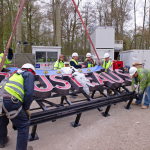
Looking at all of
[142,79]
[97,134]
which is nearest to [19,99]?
[97,134]

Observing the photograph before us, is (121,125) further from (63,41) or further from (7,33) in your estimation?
(63,41)

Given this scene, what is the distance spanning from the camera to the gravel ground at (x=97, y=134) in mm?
3236

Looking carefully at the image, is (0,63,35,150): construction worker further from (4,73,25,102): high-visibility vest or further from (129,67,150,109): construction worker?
(129,67,150,109): construction worker

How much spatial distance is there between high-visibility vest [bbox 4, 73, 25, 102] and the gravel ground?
1397 millimetres

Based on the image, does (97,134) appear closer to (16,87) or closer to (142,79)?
(16,87)

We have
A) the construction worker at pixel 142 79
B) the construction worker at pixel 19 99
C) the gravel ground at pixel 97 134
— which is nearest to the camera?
the construction worker at pixel 19 99

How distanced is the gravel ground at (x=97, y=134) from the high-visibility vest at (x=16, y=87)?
140 cm

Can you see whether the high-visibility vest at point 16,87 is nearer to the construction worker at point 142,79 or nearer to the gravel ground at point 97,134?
the gravel ground at point 97,134

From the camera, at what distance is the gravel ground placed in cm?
324

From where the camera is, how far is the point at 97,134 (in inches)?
146

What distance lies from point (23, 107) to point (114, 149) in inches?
84.1

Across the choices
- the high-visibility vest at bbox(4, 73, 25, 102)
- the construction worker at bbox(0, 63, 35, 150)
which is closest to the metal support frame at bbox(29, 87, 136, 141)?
the construction worker at bbox(0, 63, 35, 150)

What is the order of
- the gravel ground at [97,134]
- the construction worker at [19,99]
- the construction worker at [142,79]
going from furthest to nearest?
the construction worker at [142,79], the gravel ground at [97,134], the construction worker at [19,99]

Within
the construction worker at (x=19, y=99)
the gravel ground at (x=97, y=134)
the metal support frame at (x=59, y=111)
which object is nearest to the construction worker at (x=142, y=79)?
the gravel ground at (x=97, y=134)
